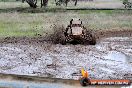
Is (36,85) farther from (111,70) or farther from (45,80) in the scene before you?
(111,70)

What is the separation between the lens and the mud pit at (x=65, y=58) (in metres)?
15.7

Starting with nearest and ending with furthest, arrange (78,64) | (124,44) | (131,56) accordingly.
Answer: (78,64), (131,56), (124,44)

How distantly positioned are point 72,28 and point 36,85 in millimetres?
14306

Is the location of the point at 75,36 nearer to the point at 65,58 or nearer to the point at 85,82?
the point at 65,58

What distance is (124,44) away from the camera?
79.0 ft

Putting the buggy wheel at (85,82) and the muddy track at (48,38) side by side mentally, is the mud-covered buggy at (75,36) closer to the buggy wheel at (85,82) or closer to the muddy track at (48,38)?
the muddy track at (48,38)

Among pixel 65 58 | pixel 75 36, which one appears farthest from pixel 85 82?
pixel 75 36

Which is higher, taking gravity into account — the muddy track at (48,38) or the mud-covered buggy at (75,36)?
the mud-covered buggy at (75,36)

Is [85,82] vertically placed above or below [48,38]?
above

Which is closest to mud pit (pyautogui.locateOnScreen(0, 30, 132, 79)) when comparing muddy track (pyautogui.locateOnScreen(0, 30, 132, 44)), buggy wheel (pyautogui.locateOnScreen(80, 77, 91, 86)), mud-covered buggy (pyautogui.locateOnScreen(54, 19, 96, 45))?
muddy track (pyautogui.locateOnScreen(0, 30, 132, 44))

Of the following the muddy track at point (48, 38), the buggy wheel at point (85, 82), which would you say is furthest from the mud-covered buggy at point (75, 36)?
the buggy wheel at point (85, 82)

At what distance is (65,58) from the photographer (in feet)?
62.4

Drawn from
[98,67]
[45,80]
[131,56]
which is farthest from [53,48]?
[45,80]

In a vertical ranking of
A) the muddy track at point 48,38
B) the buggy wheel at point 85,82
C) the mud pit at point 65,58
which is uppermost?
the buggy wheel at point 85,82
